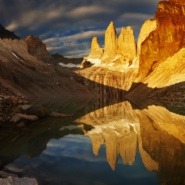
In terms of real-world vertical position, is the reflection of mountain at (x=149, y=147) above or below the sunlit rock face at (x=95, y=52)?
below

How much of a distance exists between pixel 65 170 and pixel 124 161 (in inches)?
57.5

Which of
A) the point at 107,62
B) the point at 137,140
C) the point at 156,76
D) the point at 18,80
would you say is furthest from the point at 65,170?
the point at 107,62

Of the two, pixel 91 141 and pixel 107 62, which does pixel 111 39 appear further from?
pixel 91 141

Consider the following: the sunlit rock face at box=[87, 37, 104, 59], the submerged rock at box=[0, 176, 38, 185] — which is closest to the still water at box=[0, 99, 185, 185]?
the submerged rock at box=[0, 176, 38, 185]

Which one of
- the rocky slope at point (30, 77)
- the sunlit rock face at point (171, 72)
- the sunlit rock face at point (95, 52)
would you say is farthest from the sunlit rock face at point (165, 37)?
the sunlit rock face at point (95, 52)

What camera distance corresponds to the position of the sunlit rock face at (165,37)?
47375 millimetres

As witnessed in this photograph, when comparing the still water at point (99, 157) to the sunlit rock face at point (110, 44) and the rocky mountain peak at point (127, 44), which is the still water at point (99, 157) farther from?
the sunlit rock face at point (110, 44)

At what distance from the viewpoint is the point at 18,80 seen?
153ft

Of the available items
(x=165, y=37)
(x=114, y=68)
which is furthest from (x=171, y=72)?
(x=114, y=68)

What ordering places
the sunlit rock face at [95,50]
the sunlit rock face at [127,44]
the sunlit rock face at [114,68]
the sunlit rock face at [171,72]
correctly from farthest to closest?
the sunlit rock face at [95,50] < the sunlit rock face at [127,44] < the sunlit rock face at [114,68] < the sunlit rock face at [171,72]

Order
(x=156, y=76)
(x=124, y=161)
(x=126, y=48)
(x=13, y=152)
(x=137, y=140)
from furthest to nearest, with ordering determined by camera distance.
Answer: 1. (x=126, y=48)
2. (x=156, y=76)
3. (x=137, y=140)
4. (x=13, y=152)
5. (x=124, y=161)

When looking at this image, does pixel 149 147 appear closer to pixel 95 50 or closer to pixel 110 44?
pixel 110 44

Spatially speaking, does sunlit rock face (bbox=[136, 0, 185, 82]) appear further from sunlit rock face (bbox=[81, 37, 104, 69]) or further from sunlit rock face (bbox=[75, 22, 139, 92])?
sunlit rock face (bbox=[81, 37, 104, 69])

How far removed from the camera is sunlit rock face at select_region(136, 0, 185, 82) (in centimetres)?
4738
